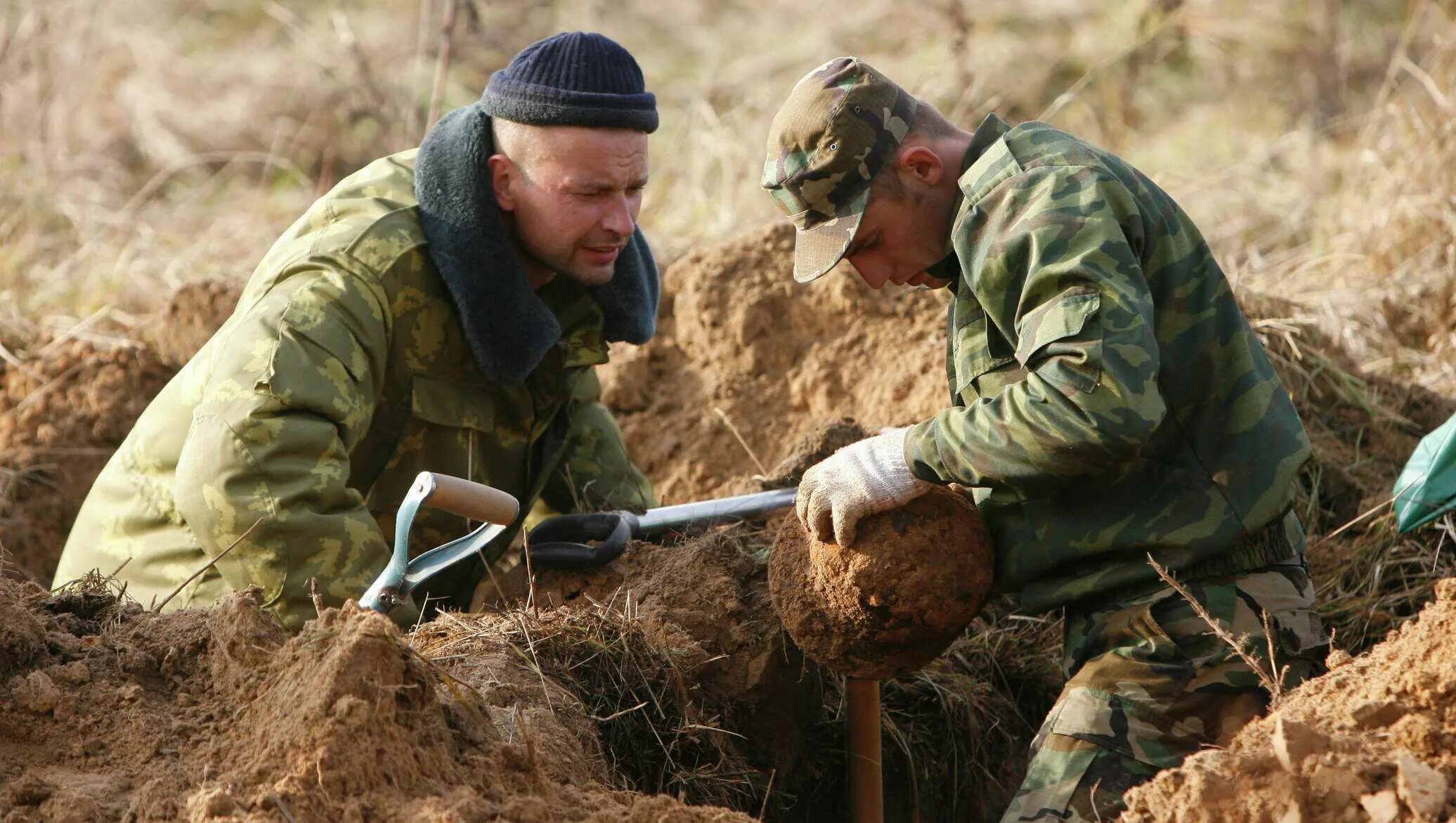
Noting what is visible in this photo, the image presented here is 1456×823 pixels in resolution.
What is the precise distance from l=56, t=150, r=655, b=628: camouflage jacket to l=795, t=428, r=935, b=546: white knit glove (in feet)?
4.06

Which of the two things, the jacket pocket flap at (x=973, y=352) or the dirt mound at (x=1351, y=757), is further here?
the jacket pocket flap at (x=973, y=352)

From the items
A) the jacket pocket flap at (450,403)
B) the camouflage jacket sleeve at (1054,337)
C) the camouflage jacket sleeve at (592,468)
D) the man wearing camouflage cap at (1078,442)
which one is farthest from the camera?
the camouflage jacket sleeve at (592,468)

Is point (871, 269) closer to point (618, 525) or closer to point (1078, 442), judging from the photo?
point (1078, 442)

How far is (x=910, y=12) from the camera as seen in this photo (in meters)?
11.4

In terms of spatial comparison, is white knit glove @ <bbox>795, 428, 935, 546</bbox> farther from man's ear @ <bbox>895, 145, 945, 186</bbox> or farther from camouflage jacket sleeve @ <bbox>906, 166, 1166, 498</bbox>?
man's ear @ <bbox>895, 145, 945, 186</bbox>

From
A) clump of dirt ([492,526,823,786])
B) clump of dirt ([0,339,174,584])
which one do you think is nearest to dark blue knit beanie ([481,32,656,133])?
clump of dirt ([492,526,823,786])

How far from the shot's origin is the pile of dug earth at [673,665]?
2.15m

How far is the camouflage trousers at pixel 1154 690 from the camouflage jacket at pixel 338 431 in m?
1.69

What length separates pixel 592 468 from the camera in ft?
14.5

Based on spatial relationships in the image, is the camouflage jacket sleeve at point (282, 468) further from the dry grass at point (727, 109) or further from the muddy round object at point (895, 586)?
the dry grass at point (727, 109)

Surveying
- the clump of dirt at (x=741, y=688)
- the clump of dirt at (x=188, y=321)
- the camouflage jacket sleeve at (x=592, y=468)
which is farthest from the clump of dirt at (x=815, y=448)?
the clump of dirt at (x=188, y=321)

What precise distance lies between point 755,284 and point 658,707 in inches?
91.1

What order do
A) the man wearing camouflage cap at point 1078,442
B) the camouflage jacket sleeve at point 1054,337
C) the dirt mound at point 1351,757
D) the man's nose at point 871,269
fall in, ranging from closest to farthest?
the dirt mound at point 1351,757 → the camouflage jacket sleeve at point 1054,337 → the man wearing camouflage cap at point 1078,442 → the man's nose at point 871,269

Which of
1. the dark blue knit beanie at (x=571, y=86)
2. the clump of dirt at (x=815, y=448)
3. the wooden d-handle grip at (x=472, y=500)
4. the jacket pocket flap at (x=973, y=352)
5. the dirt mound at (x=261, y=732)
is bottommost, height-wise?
the clump of dirt at (x=815, y=448)
